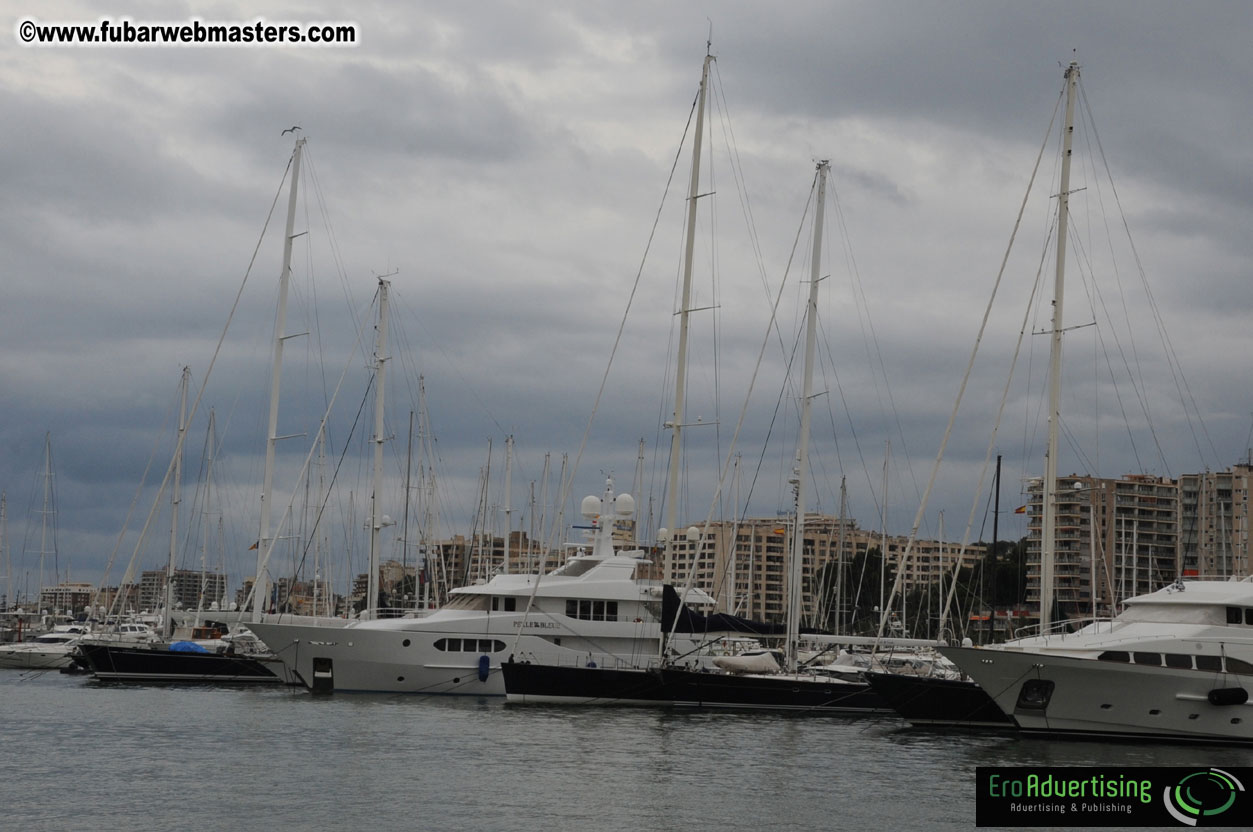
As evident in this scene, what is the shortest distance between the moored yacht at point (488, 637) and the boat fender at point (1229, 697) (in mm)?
17930

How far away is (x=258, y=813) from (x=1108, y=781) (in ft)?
47.2

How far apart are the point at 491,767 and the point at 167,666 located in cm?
3294

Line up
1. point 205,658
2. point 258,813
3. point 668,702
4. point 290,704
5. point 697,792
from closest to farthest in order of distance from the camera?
1. point 258,813
2. point 697,792
3. point 668,702
4. point 290,704
5. point 205,658

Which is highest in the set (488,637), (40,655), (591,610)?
(591,610)

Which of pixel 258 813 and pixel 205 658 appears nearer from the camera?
pixel 258 813

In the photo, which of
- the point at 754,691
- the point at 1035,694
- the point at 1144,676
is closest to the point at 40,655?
the point at 754,691

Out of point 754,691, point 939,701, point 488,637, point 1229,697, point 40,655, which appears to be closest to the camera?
point 1229,697

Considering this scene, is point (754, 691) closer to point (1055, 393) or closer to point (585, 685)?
point (585, 685)

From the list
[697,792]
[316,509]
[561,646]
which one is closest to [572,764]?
[697,792]

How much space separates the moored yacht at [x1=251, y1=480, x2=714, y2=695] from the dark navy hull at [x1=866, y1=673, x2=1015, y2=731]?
903cm

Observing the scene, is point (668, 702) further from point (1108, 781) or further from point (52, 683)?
point (52, 683)

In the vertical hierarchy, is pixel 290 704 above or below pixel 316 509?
below

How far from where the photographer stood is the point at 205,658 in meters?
58.5

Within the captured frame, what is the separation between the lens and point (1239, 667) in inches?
1316
